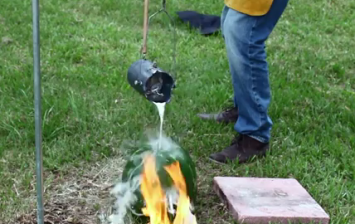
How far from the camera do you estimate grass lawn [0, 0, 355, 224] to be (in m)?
3.04

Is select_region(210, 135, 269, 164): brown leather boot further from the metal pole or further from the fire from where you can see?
the metal pole

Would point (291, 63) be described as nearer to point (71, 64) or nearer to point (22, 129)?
point (71, 64)

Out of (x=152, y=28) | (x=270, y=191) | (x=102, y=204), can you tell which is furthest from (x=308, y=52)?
(x=102, y=204)

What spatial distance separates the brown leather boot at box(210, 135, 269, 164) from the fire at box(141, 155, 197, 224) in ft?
2.33

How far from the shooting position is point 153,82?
2301mm

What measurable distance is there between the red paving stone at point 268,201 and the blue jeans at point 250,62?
1.13ft

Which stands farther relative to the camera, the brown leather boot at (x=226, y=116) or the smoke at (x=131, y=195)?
the brown leather boot at (x=226, y=116)

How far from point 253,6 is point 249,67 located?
0.32 metres

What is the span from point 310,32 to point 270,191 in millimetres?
3030

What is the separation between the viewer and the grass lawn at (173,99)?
9.97ft

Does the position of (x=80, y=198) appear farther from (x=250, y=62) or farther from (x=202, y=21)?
Result: (x=202, y=21)

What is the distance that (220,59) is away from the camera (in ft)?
15.2

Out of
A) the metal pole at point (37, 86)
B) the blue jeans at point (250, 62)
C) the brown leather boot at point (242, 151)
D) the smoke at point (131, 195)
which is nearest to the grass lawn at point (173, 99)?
the brown leather boot at point (242, 151)

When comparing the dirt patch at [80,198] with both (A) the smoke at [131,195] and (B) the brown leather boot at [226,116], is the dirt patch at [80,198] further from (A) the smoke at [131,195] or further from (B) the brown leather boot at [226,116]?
(B) the brown leather boot at [226,116]
